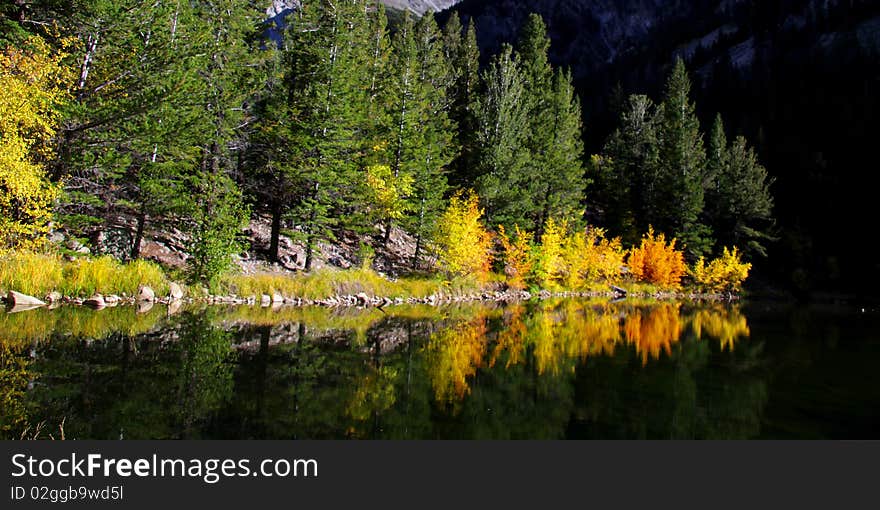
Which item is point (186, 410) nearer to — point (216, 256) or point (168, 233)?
point (216, 256)

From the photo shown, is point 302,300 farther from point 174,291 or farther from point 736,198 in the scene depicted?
point 736,198

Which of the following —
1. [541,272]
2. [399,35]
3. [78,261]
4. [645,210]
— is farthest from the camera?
[645,210]

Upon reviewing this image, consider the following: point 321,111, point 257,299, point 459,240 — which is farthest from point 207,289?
point 459,240

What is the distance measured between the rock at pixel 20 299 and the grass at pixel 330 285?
7.18m

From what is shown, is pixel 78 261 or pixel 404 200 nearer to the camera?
pixel 78 261

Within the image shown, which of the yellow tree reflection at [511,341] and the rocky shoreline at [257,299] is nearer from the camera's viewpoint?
the yellow tree reflection at [511,341]

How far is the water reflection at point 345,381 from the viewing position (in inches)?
271

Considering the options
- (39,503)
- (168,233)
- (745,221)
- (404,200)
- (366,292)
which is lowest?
(39,503)

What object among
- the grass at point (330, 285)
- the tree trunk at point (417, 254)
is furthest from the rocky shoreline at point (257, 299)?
the tree trunk at point (417, 254)

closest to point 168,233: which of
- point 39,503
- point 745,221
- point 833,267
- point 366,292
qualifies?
point 366,292

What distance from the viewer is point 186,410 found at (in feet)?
23.1

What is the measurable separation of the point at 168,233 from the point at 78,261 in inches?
332

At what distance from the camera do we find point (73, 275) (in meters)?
18.1

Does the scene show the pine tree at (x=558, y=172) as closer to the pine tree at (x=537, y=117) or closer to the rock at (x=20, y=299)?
the pine tree at (x=537, y=117)
